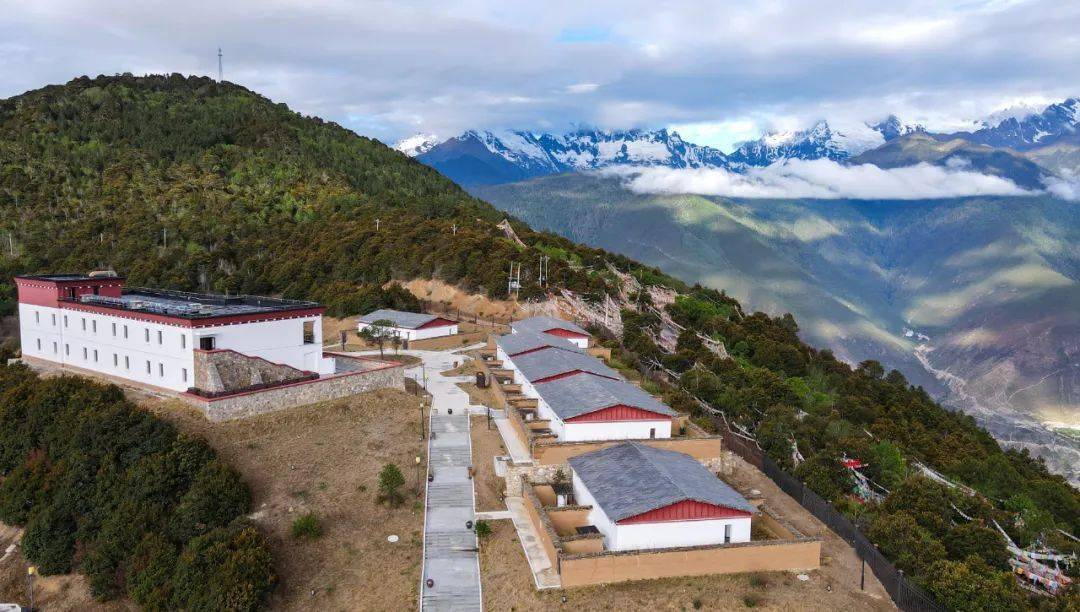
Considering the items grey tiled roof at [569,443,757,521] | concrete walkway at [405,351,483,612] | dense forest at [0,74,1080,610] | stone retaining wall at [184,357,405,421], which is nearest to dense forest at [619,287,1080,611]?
dense forest at [0,74,1080,610]

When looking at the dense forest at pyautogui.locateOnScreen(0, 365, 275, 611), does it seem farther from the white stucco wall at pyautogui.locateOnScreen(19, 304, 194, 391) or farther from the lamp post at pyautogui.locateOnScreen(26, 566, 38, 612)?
the white stucco wall at pyautogui.locateOnScreen(19, 304, 194, 391)

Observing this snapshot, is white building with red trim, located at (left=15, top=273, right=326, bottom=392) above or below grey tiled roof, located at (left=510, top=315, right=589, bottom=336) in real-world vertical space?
above

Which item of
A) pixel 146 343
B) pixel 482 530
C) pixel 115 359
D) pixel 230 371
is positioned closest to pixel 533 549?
pixel 482 530

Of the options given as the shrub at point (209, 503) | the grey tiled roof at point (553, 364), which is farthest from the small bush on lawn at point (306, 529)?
the grey tiled roof at point (553, 364)

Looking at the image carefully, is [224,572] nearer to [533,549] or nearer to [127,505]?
[127,505]

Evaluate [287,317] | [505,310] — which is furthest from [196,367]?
[505,310]

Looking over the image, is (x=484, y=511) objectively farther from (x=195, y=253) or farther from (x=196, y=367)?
(x=195, y=253)
